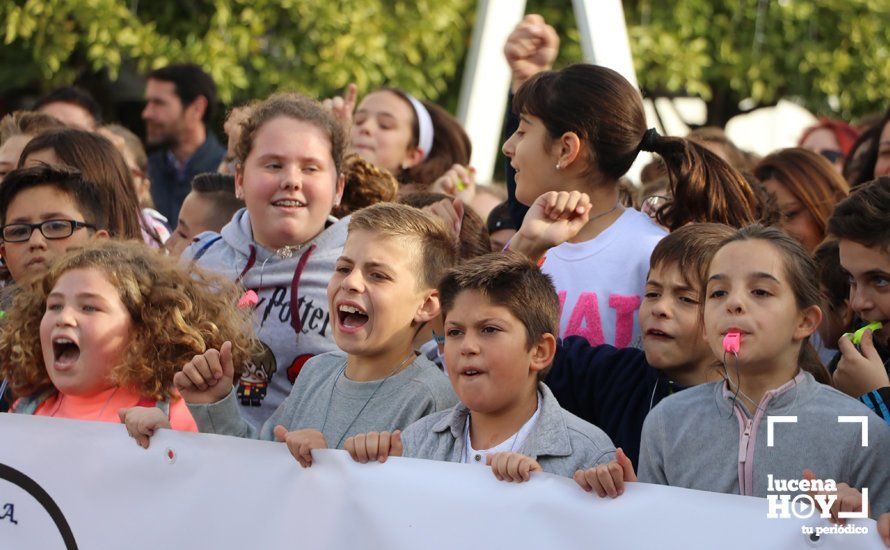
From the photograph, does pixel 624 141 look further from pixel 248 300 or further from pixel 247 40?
pixel 247 40

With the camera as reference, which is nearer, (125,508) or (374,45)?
(125,508)

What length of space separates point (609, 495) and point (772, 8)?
971 cm

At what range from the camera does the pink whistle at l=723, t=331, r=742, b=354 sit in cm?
331

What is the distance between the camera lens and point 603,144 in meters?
4.31

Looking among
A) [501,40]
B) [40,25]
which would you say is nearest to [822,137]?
[501,40]

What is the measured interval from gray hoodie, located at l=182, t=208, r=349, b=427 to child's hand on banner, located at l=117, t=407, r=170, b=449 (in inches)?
24.9

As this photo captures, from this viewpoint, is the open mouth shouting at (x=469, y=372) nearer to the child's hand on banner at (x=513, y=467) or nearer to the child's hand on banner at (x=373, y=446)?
the child's hand on banner at (x=373, y=446)

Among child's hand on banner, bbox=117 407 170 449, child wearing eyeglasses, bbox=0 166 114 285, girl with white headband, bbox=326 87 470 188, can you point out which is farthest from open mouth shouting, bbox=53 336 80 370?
girl with white headband, bbox=326 87 470 188

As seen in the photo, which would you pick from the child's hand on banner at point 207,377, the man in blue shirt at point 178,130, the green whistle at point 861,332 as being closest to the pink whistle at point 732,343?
the green whistle at point 861,332

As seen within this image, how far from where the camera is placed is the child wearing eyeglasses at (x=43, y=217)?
15.7ft

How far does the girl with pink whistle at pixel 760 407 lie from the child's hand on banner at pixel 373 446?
644 millimetres

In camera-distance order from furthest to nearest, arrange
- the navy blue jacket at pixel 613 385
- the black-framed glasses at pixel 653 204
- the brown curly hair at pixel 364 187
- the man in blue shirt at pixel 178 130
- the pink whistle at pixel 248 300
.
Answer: the man in blue shirt at pixel 178 130
the brown curly hair at pixel 364 187
the black-framed glasses at pixel 653 204
the pink whistle at pixel 248 300
the navy blue jacket at pixel 613 385

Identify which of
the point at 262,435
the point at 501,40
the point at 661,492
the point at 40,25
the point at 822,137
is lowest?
the point at 661,492

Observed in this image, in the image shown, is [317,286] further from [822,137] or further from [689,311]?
[822,137]
